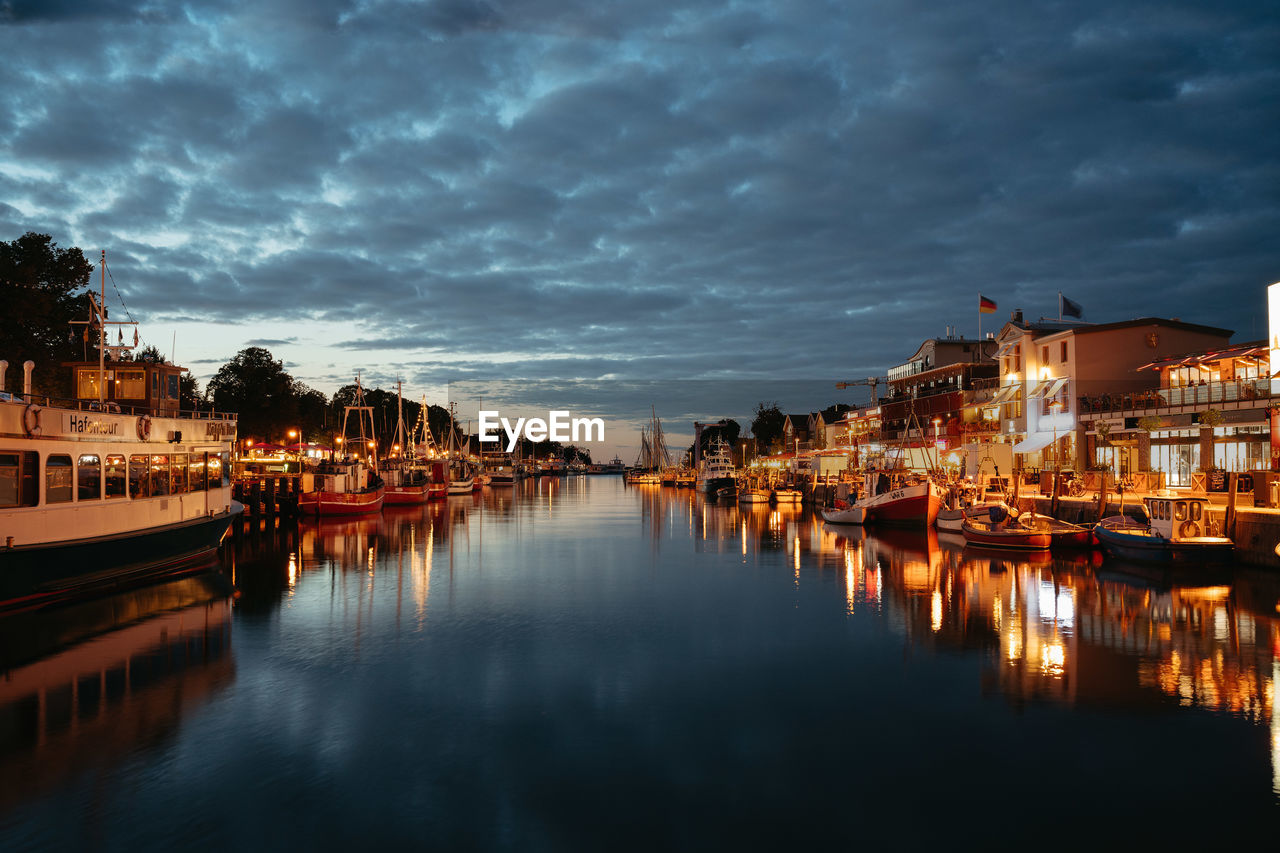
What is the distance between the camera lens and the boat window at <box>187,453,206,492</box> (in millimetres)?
31938

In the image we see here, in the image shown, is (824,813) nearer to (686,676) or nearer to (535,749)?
(535,749)

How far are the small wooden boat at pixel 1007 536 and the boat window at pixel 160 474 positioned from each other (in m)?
35.2

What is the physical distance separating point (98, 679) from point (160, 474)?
14.1m

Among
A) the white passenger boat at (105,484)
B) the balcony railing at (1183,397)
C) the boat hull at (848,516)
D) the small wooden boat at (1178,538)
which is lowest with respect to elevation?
the boat hull at (848,516)

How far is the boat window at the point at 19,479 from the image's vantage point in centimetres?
2197

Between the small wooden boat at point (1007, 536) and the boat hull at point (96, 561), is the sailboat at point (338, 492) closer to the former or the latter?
the boat hull at point (96, 561)

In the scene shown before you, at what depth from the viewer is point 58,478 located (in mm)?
23750

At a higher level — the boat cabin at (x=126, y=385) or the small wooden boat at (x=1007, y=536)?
the boat cabin at (x=126, y=385)

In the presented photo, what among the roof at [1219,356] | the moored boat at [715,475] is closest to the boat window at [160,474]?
the roof at [1219,356]

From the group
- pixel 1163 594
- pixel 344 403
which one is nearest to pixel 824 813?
pixel 1163 594

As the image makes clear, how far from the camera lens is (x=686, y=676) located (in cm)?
1788

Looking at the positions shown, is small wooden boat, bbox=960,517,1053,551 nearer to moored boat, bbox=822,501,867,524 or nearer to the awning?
moored boat, bbox=822,501,867,524

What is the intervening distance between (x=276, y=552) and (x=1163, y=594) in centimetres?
3685

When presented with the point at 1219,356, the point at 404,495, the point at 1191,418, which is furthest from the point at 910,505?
the point at 404,495
